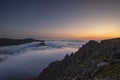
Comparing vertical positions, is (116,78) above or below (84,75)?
above

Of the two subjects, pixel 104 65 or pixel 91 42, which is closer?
pixel 104 65

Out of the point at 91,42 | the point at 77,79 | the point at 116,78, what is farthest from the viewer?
the point at 91,42

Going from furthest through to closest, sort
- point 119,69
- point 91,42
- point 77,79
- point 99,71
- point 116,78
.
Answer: point 91,42 → point 77,79 → point 99,71 → point 119,69 → point 116,78

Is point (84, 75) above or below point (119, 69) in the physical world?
below

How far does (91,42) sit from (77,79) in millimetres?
115570

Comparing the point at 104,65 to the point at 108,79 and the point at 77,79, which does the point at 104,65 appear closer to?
the point at 77,79

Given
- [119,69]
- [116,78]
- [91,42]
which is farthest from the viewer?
[91,42]

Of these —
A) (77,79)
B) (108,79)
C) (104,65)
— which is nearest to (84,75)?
(77,79)

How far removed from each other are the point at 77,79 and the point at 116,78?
92.0ft

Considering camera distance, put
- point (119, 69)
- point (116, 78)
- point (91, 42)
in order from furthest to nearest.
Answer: point (91, 42) < point (119, 69) < point (116, 78)

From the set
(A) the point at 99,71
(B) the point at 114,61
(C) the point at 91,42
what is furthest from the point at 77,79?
(C) the point at 91,42

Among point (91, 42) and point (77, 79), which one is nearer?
point (77, 79)

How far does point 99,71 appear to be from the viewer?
7019 centimetres

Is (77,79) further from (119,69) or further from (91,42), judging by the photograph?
(91,42)
